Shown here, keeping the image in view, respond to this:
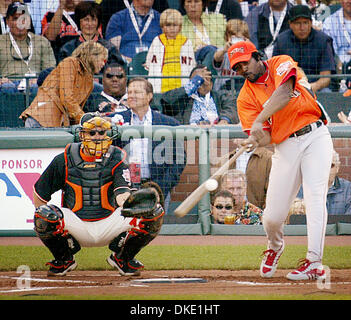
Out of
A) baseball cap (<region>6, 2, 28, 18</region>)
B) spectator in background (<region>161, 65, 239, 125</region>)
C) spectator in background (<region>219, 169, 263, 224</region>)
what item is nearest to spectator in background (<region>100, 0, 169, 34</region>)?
baseball cap (<region>6, 2, 28, 18</region>)

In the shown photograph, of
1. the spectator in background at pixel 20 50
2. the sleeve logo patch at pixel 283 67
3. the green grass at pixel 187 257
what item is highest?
the spectator in background at pixel 20 50

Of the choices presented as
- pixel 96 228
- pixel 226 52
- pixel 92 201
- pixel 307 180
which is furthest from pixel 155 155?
pixel 307 180

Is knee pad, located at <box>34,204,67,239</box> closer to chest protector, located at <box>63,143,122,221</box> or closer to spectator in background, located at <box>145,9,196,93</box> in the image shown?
chest protector, located at <box>63,143,122,221</box>

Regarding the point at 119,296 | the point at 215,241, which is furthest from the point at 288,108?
the point at 215,241

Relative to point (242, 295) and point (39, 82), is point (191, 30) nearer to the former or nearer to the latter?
point (39, 82)

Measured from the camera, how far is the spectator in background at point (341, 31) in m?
10.4

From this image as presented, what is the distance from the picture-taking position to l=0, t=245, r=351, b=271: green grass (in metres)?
6.36

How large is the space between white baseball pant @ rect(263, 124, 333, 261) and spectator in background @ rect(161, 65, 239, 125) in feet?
11.9

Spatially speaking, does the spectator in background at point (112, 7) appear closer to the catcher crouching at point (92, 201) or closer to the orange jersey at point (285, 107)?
the catcher crouching at point (92, 201)

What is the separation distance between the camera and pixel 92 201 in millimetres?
5992

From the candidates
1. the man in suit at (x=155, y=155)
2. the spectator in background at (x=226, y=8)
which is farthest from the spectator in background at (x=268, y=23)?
the man in suit at (x=155, y=155)

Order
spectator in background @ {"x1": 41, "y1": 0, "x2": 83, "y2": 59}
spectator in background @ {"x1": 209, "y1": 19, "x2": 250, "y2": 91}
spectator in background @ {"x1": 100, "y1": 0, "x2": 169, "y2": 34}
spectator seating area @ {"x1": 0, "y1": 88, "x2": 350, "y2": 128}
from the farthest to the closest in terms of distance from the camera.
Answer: spectator in background @ {"x1": 100, "y1": 0, "x2": 169, "y2": 34}
spectator in background @ {"x1": 41, "y1": 0, "x2": 83, "y2": 59}
spectator in background @ {"x1": 209, "y1": 19, "x2": 250, "y2": 91}
spectator seating area @ {"x1": 0, "y1": 88, "x2": 350, "y2": 128}

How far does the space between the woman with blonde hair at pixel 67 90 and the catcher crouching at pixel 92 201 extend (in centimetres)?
250

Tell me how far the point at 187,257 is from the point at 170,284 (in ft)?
4.85
